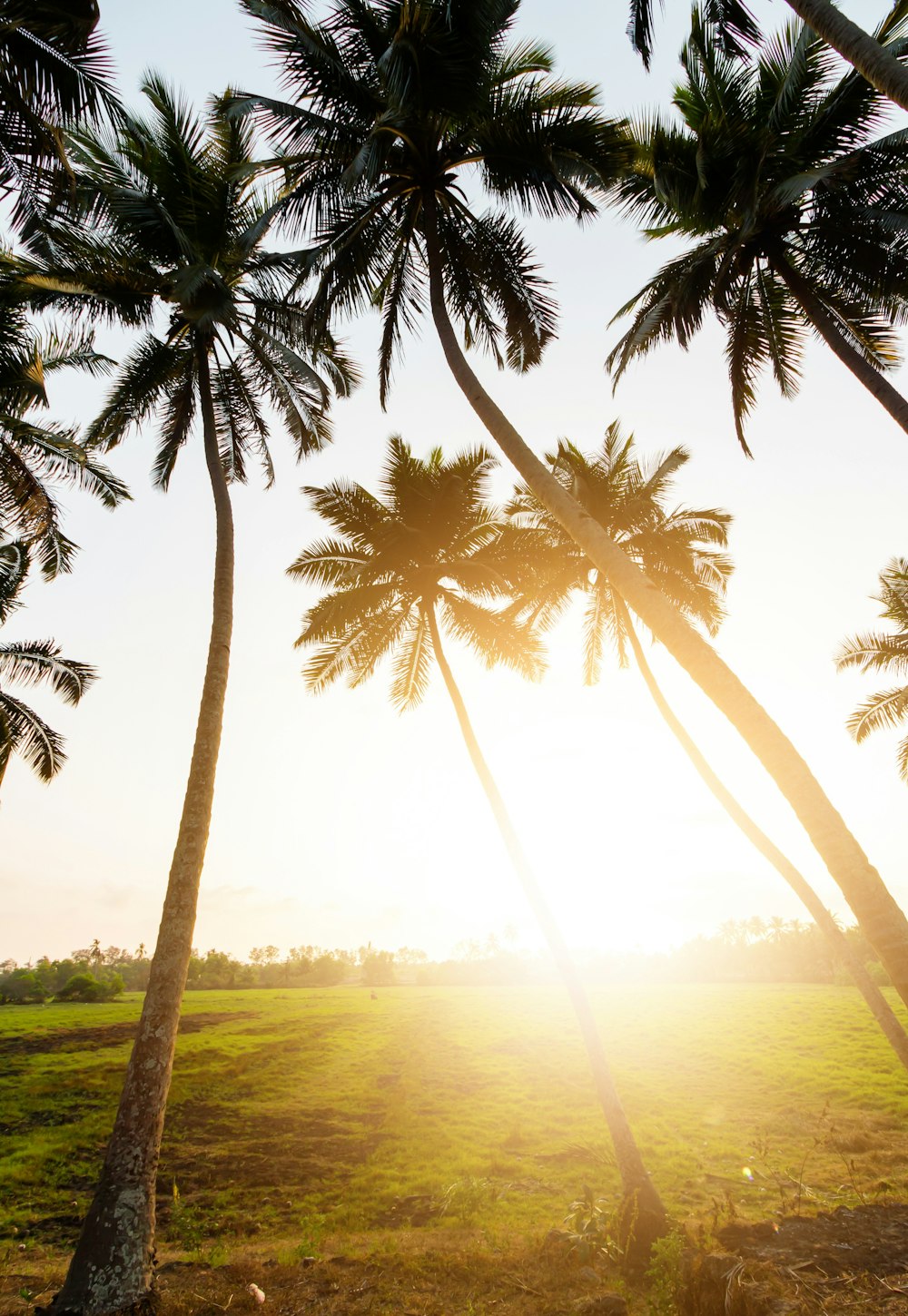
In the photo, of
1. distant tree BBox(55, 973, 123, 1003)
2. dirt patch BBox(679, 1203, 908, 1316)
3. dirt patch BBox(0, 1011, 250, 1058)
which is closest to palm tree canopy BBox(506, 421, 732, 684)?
dirt patch BBox(679, 1203, 908, 1316)

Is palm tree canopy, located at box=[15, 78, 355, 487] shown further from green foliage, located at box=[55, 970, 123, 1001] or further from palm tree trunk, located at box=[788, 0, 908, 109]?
green foliage, located at box=[55, 970, 123, 1001]

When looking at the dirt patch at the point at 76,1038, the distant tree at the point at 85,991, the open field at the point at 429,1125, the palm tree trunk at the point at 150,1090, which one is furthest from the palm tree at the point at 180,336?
the distant tree at the point at 85,991

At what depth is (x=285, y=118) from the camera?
8812 mm

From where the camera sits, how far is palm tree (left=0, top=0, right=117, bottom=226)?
6723mm

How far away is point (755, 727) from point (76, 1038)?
32499 millimetres

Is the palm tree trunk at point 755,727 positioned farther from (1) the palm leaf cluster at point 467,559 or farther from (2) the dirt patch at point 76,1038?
(2) the dirt patch at point 76,1038

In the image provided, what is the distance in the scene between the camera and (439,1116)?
59.4 ft

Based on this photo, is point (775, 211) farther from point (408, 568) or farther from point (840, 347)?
point (408, 568)

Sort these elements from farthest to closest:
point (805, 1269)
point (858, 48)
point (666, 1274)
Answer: point (666, 1274)
point (805, 1269)
point (858, 48)

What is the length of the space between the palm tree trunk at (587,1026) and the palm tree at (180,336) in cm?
651

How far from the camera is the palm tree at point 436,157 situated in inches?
316

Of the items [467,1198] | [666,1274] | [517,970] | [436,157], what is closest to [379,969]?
[517,970]

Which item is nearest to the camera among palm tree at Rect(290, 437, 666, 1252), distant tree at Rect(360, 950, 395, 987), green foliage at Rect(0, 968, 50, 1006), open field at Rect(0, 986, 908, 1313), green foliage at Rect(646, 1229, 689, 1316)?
green foliage at Rect(646, 1229, 689, 1316)

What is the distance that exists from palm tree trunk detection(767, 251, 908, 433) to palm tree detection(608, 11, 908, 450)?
2 cm
